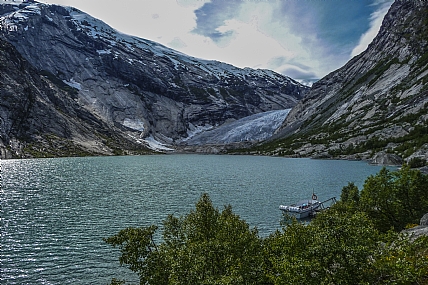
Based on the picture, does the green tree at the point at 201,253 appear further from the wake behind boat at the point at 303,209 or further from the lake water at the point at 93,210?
the wake behind boat at the point at 303,209

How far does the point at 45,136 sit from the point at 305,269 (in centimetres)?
20222

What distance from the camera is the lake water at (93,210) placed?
91.9ft

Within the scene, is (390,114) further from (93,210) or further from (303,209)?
(93,210)

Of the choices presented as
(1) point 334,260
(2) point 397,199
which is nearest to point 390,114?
(2) point 397,199

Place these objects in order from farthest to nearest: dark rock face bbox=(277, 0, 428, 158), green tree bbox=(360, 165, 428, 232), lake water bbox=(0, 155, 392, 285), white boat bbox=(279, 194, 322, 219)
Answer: dark rock face bbox=(277, 0, 428, 158) < white boat bbox=(279, 194, 322, 219) < green tree bbox=(360, 165, 428, 232) < lake water bbox=(0, 155, 392, 285)

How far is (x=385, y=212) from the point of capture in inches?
1201

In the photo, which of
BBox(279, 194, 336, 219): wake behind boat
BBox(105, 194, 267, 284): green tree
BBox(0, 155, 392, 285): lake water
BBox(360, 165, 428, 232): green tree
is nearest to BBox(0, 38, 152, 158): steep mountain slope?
BBox(0, 155, 392, 285): lake water

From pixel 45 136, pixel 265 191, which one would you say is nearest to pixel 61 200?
pixel 265 191

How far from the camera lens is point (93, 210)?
1956 inches

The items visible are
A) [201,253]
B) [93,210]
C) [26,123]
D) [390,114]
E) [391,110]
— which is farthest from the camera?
[26,123]

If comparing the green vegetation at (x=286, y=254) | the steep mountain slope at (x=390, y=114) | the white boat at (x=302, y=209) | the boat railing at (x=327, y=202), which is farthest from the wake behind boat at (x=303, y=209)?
the steep mountain slope at (x=390, y=114)

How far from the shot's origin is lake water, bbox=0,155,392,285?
91.9ft

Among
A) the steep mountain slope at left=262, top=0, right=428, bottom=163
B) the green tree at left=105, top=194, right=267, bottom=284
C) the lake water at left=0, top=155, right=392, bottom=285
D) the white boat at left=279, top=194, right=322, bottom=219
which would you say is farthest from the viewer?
the steep mountain slope at left=262, top=0, right=428, bottom=163

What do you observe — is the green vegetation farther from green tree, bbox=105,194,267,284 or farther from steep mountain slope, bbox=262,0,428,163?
steep mountain slope, bbox=262,0,428,163
